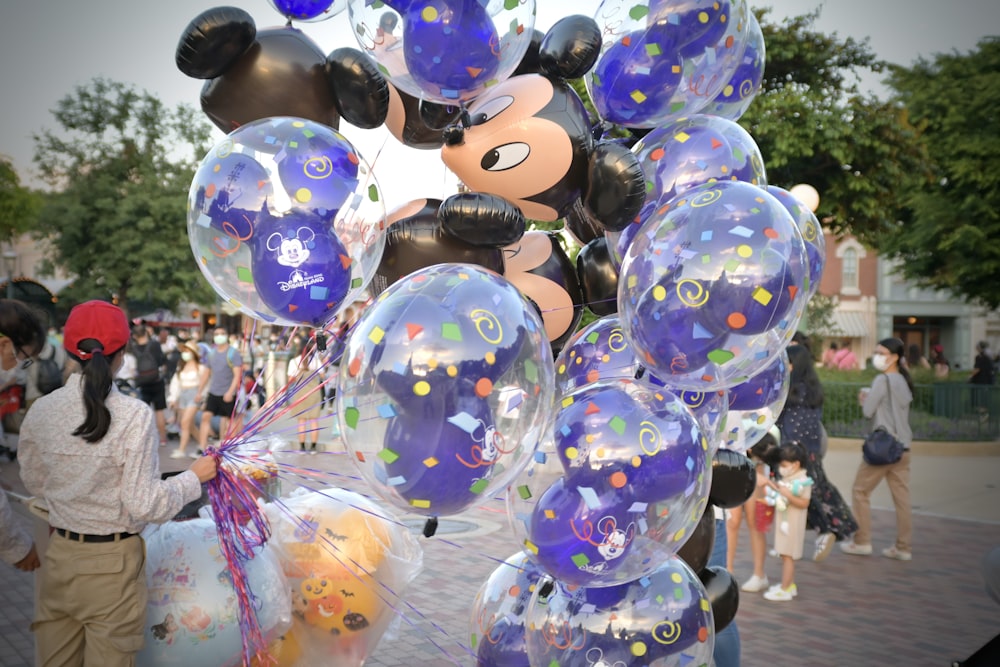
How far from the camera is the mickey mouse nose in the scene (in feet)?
9.78

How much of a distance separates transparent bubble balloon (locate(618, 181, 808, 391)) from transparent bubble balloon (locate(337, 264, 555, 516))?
0.46 metres

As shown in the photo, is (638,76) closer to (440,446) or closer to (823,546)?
(440,446)

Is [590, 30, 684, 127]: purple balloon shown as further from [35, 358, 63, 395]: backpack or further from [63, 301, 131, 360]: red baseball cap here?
[35, 358, 63, 395]: backpack

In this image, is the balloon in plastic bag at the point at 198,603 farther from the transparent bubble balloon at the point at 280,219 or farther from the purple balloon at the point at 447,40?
the purple balloon at the point at 447,40

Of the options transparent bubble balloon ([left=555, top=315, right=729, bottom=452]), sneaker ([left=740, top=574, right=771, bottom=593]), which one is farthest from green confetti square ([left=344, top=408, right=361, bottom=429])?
sneaker ([left=740, top=574, right=771, bottom=593])

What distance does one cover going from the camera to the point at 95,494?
2814mm

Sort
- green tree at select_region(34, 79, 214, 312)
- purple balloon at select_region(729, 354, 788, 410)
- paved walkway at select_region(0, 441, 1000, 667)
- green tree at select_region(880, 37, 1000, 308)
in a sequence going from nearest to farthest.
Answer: purple balloon at select_region(729, 354, 788, 410), paved walkway at select_region(0, 441, 1000, 667), green tree at select_region(880, 37, 1000, 308), green tree at select_region(34, 79, 214, 312)

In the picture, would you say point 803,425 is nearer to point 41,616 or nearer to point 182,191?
point 41,616

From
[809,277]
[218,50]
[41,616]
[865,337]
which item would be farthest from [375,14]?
[865,337]

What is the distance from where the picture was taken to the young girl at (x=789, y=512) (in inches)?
236

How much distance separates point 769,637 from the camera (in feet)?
17.2

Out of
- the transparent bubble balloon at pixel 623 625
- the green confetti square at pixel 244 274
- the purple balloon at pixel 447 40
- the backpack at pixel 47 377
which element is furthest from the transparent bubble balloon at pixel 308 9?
the backpack at pixel 47 377

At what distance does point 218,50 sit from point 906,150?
15247 mm

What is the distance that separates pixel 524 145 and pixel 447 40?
47 cm
